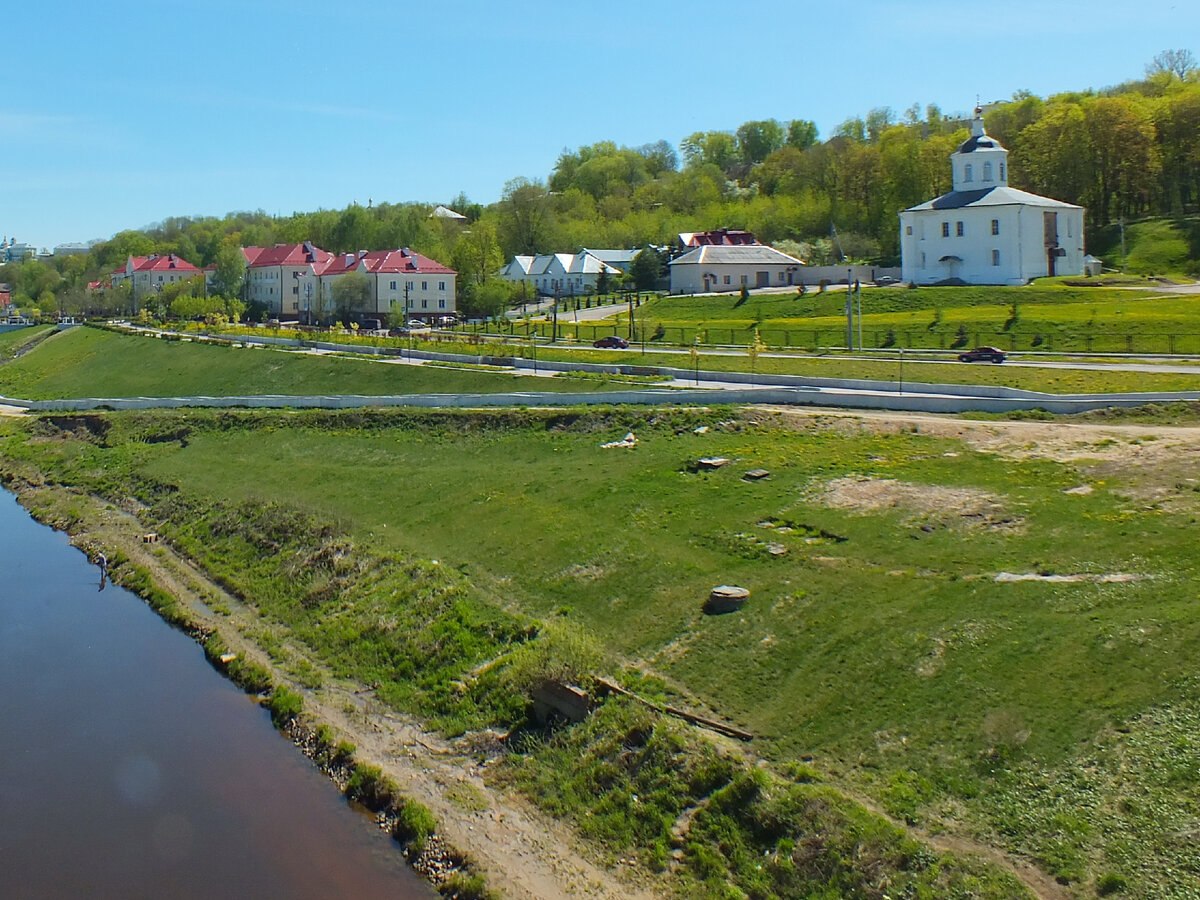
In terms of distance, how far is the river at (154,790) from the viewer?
A: 1564 cm

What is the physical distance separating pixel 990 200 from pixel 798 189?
39788 millimetres

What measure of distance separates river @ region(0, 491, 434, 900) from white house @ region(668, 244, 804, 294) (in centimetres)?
6840

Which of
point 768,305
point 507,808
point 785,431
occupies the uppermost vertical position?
point 768,305

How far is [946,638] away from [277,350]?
5196 centimetres

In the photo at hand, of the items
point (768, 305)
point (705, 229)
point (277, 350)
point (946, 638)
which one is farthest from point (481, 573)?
point (705, 229)

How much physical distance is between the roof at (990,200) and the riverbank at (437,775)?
2363 inches

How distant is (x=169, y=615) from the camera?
2619 centimetres

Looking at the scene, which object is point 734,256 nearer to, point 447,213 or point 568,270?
point 568,270

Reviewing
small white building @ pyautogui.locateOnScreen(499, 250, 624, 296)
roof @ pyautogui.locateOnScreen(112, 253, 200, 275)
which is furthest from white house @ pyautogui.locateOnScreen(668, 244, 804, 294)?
roof @ pyautogui.locateOnScreen(112, 253, 200, 275)

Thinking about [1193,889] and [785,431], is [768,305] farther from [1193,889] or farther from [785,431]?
[1193,889]

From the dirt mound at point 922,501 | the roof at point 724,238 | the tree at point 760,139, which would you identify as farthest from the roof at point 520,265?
the dirt mound at point 922,501

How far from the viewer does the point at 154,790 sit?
59.1 feet

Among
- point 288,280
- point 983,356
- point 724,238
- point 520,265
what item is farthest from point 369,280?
point 983,356

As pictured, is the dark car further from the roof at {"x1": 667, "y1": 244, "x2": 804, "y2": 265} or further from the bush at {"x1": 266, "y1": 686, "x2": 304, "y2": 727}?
the roof at {"x1": 667, "y1": 244, "x2": 804, "y2": 265}
